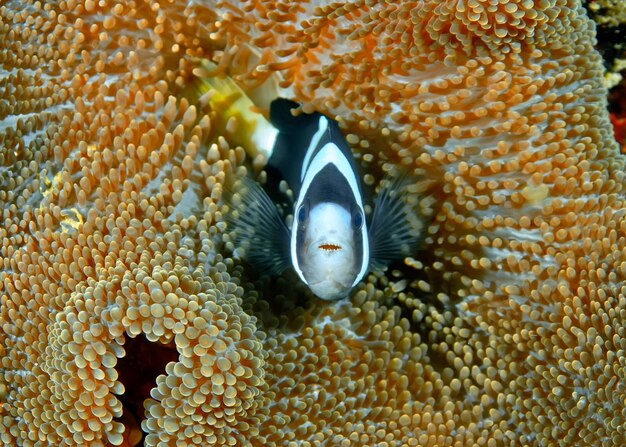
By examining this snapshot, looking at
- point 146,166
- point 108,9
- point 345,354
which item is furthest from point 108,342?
point 108,9

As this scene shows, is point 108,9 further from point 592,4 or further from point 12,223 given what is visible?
point 592,4

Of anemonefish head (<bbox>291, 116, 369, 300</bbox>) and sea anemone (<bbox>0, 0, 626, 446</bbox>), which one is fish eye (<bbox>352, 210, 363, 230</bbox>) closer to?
anemonefish head (<bbox>291, 116, 369, 300</bbox>)

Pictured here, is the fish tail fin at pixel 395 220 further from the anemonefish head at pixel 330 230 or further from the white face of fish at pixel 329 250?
the white face of fish at pixel 329 250

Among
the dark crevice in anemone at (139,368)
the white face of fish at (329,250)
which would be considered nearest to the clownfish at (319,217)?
the white face of fish at (329,250)

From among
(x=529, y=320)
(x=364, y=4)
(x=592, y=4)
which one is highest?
(x=364, y=4)

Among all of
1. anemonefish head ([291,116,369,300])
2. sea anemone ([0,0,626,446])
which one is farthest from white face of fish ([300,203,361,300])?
sea anemone ([0,0,626,446])

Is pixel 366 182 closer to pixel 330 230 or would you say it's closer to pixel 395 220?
pixel 395 220

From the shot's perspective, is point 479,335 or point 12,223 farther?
point 479,335

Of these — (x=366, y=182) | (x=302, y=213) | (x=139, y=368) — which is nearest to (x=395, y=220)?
(x=366, y=182)
